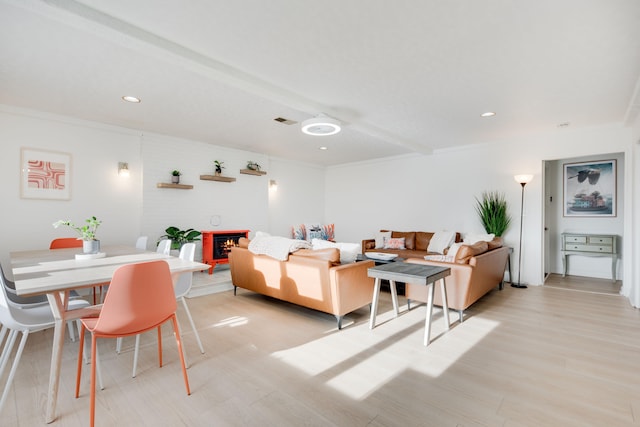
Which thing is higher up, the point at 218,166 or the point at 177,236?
the point at 218,166

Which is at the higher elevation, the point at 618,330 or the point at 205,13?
the point at 205,13

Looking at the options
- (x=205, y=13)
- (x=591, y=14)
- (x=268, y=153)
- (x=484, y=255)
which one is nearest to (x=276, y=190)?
Answer: (x=268, y=153)

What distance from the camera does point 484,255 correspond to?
3.73 m

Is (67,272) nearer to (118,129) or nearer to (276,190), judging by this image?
(118,129)

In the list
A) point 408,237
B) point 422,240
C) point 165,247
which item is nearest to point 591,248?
point 422,240

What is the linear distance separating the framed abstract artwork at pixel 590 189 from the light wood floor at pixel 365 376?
2900 millimetres

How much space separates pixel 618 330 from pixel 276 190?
19.7 ft

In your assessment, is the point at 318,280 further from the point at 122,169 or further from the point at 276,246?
the point at 122,169

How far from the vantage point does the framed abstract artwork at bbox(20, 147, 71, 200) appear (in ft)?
13.3

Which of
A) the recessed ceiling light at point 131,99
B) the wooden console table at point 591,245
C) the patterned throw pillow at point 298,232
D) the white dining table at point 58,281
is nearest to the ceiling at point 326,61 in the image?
the recessed ceiling light at point 131,99

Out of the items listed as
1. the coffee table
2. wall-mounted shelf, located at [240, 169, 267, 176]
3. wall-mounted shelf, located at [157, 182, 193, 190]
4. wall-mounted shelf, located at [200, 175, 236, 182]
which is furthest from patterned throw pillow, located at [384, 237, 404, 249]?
wall-mounted shelf, located at [157, 182, 193, 190]

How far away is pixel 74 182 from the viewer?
4418 mm

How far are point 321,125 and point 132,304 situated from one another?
9.40ft

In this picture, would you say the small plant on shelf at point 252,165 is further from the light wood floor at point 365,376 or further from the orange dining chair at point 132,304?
the orange dining chair at point 132,304
